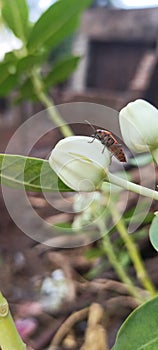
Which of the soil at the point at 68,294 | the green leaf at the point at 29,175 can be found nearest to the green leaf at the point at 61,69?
the soil at the point at 68,294

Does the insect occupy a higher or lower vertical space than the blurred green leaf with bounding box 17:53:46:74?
higher

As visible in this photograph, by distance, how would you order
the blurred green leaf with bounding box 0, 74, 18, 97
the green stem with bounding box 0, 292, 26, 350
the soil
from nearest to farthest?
1. the green stem with bounding box 0, 292, 26, 350
2. the soil
3. the blurred green leaf with bounding box 0, 74, 18, 97

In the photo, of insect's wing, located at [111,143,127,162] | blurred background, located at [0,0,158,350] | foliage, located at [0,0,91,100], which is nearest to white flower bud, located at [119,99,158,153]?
insect's wing, located at [111,143,127,162]

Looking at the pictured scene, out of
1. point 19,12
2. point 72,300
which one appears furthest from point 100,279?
point 19,12

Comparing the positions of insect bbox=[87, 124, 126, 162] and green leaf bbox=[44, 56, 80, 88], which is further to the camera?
green leaf bbox=[44, 56, 80, 88]

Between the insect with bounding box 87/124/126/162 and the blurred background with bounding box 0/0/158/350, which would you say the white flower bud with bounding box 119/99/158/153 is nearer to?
the insect with bounding box 87/124/126/162

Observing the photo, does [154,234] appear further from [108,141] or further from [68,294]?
[68,294]

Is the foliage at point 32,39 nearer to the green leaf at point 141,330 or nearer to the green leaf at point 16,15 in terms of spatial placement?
the green leaf at point 16,15

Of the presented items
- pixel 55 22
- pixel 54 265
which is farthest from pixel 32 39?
pixel 54 265
